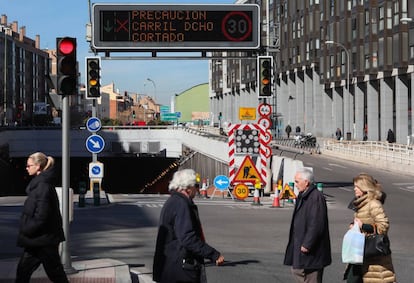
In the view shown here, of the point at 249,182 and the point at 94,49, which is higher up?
the point at 94,49

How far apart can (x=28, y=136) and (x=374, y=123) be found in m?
33.2

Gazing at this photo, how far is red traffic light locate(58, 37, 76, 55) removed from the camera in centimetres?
971

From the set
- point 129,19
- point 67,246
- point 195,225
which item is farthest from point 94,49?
point 195,225

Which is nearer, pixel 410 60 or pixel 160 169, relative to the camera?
pixel 410 60

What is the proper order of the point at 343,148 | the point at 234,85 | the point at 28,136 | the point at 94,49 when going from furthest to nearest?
the point at 234,85
the point at 28,136
the point at 343,148
the point at 94,49

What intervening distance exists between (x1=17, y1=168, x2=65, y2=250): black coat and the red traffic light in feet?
9.11

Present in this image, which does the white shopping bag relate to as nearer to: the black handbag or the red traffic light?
the black handbag

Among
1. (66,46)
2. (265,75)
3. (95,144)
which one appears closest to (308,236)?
(66,46)

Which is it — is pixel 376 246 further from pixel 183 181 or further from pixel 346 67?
pixel 346 67

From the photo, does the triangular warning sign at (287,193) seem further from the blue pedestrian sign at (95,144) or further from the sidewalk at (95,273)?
the sidewalk at (95,273)

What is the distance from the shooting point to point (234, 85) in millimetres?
112438

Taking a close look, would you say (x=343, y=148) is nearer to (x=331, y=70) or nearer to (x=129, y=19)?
(x=331, y=70)

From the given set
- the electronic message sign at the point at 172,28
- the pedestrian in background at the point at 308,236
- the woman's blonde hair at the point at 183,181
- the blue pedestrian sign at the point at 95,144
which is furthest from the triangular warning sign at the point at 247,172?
the woman's blonde hair at the point at 183,181

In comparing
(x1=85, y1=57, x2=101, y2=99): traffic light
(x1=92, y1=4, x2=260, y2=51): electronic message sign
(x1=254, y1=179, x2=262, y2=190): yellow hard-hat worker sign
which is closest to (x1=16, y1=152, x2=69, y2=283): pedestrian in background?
(x1=85, y1=57, x2=101, y2=99): traffic light
